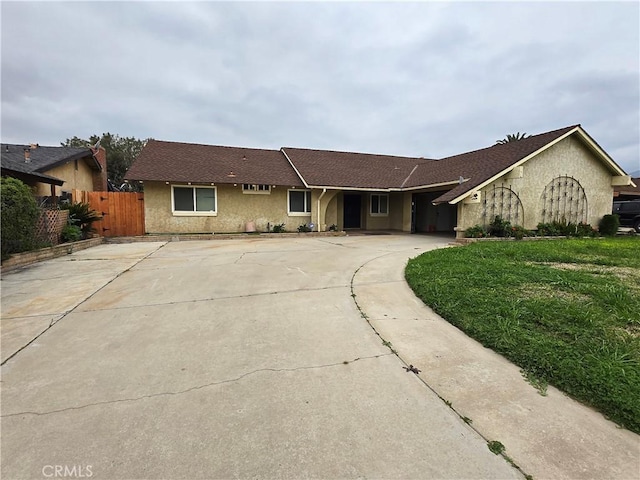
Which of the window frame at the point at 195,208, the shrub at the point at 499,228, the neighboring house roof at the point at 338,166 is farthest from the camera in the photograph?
the window frame at the point at 195,208

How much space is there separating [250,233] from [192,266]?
7661mm

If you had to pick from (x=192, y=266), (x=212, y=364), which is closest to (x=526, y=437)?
(x=212, y=364)

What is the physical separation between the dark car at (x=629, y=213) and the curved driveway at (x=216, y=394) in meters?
23.5

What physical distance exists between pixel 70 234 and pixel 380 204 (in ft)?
50.5

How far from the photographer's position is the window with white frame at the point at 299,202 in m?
16.9

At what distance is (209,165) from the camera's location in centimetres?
1627

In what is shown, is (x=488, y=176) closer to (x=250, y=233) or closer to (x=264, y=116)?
(x=250, y=233)

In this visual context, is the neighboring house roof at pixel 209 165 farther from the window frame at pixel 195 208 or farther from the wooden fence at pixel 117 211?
the wooden fence at pixel 117 211

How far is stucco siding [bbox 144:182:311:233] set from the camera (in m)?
14.6

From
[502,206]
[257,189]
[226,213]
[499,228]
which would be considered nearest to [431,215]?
[502,206]

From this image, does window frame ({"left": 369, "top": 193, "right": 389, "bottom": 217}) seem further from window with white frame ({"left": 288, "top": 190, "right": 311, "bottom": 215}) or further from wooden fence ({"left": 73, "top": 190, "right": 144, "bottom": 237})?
wooden fence ({"left": 73, "top": 190, "right": 144, "bottom": 237})

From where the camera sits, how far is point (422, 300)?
507 centimetres

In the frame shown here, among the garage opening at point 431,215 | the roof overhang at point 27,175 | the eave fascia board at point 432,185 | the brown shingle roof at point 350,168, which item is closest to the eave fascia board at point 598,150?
the eave fascia board at point 432,185

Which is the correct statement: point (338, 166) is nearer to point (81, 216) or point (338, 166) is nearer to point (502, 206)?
point (502, 206)
